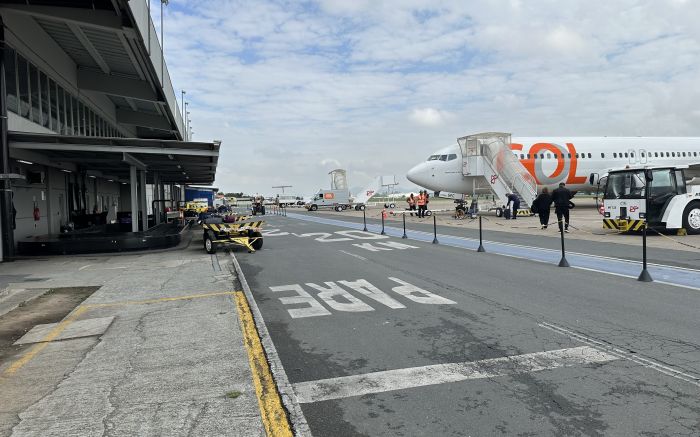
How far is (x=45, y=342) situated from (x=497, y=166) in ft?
90.7

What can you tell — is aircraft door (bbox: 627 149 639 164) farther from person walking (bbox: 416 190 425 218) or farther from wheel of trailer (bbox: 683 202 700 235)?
wheel of trailer (bbox: 683 202 700 235)

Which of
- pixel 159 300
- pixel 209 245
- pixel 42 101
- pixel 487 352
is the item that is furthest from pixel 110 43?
pixel 487 352

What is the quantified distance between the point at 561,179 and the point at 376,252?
21679 millimetres

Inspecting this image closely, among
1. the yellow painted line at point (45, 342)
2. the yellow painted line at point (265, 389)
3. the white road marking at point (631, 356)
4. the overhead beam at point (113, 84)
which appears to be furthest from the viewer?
the overhead beam at point (113, 84)

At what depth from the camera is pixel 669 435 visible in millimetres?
3443

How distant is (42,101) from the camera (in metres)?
17.0

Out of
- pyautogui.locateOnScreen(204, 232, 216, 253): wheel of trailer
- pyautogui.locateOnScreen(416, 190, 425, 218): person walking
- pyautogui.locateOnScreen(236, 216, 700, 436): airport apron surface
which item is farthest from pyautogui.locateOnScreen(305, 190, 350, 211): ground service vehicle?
pyautogui.locateOnScreen(236, 216, 700, 436): airport apron surface

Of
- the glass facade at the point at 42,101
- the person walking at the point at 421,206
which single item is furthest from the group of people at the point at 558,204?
the glass facade at the point at 42,101

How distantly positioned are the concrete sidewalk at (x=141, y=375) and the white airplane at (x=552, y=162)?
23964mm

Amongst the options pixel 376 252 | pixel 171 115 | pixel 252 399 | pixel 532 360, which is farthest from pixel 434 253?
pixel 171 115

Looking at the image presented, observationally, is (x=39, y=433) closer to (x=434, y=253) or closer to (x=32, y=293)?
(x=32, y=293)

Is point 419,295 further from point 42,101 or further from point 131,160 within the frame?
point 42,101

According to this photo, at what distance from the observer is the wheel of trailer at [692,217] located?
17281 mm

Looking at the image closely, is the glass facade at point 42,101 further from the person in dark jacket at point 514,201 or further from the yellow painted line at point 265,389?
the person in dark jacket at point 514,201
